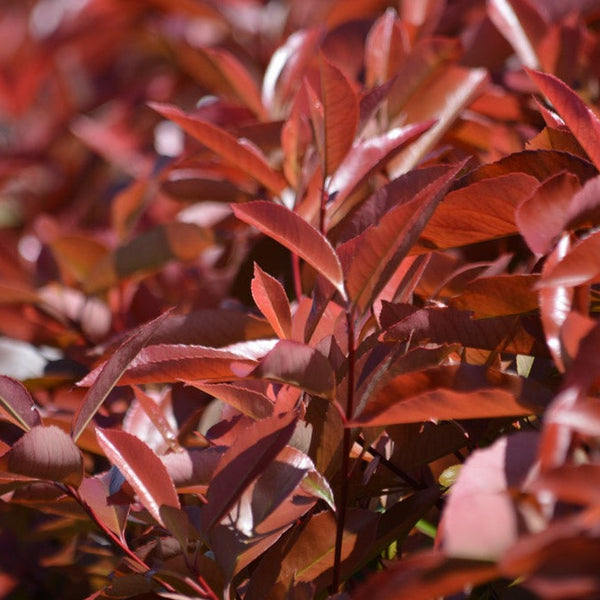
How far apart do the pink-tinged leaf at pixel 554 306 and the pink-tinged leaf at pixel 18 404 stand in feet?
1.40

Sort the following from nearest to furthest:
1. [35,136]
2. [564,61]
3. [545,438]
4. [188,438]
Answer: [545,438] < [188,438] < [564,61] < [35,136]

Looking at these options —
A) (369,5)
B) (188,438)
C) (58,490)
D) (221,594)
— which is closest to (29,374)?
(188,438)

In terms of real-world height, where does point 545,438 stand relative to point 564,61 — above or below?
below

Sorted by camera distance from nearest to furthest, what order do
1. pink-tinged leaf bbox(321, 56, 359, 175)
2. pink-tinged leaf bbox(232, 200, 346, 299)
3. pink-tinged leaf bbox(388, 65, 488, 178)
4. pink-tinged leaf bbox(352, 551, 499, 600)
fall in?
pink-tinged leaf bbox(352, 551, 499, 600) → pink-tinged leaf bbox(232, 200, 346, 299) → pink-tinged leaf bbox(321, 56, 359, 175) → pink-tinged leaf bbox(388, 65, 488, 178)

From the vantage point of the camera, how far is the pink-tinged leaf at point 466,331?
0.70m

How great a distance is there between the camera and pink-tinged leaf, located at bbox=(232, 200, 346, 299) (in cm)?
67

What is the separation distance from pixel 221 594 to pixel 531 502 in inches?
11.3

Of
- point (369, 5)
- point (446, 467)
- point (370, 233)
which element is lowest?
point (446, 467)

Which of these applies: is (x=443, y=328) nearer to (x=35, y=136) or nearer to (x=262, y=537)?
(x=262, y=537)

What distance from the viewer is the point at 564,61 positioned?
1.11 meters

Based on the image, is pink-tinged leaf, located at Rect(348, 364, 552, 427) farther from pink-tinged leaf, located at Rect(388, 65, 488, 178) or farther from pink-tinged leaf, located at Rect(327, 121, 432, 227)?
pink-tinged leaf, located at Rect(388, 65, 488, 178)

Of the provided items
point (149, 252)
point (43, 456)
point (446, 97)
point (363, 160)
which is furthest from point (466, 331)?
point (149, 252)

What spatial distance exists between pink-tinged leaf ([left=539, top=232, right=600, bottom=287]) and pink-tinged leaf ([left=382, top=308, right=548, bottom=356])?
0.37 feet

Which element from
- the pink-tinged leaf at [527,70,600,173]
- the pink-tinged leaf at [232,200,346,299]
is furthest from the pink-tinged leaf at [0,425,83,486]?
the pink-tinged leaf at [527,70,600,173]
